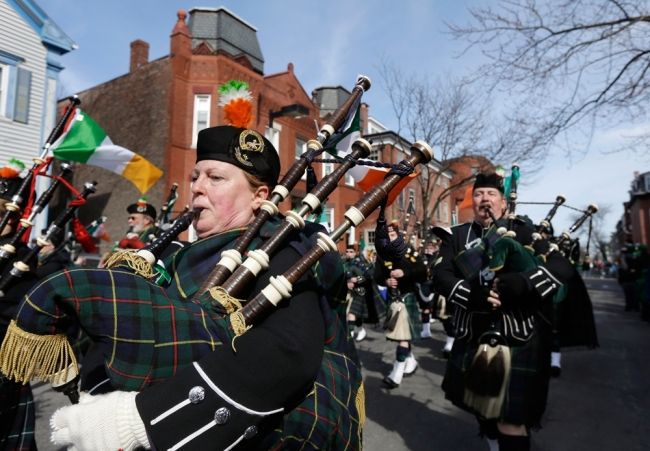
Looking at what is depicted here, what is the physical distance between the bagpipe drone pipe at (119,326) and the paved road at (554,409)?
11.4 feet

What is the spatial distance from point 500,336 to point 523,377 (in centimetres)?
32

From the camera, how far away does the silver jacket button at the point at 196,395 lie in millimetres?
1066

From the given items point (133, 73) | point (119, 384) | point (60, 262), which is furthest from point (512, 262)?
point (133, 73)

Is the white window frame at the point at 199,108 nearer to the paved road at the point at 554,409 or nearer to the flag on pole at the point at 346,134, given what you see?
the paved road at the point at 554,409

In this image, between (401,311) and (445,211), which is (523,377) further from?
(445,211)

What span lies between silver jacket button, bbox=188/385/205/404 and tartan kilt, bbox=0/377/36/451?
2089 millimetres

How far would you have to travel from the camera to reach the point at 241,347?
113 centimetres

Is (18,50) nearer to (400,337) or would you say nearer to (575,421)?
(400,337)

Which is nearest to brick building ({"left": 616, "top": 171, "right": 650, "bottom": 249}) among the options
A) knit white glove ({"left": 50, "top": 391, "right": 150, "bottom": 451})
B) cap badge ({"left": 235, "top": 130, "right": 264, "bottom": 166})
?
cap badge ({"left": 235, "top": 130, "right": 264, "bottom": 166})

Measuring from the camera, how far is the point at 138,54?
19219 mm

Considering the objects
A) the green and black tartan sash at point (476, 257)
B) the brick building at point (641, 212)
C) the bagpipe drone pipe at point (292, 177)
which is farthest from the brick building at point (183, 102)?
the brick building at point (641, 212)

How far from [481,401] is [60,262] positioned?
4564 mm

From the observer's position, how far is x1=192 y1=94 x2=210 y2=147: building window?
1662 cm

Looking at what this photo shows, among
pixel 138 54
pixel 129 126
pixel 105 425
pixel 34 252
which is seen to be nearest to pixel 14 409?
pixel 34 252
